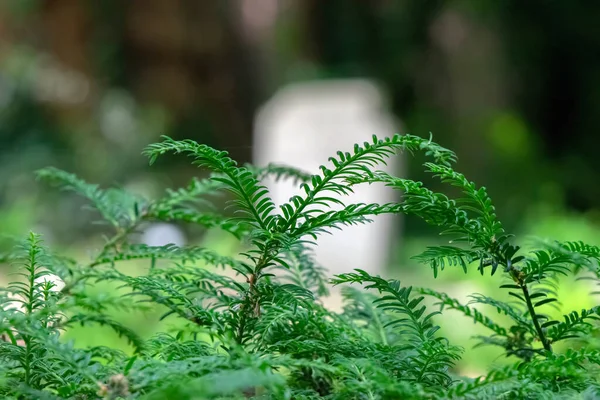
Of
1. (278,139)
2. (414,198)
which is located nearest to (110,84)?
(278,139)

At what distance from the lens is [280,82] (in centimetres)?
660

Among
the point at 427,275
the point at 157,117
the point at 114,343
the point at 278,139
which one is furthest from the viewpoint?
the point at 157,117

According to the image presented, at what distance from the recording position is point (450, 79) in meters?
5.31

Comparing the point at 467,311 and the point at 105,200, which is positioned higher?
the point at 105,200

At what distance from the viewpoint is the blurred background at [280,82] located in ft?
16.5

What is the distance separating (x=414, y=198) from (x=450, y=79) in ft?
16.7

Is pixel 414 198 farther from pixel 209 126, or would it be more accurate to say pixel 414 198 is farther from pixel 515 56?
pixel 209 126

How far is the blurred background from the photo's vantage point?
16.5 ft

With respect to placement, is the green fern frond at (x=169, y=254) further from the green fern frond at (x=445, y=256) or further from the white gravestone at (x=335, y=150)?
the white gravestone at (x=335, y=150)

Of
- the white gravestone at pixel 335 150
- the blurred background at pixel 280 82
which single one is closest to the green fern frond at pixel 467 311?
the white gravestone at pixel 335 150

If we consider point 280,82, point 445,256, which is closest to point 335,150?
point 280,82

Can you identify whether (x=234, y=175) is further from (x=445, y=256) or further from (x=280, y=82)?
(x=280, y=82)

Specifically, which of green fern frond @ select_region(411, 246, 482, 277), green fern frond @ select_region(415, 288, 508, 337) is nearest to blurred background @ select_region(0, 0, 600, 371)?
green fern frond @ select_region(415, 288, 508, 337)

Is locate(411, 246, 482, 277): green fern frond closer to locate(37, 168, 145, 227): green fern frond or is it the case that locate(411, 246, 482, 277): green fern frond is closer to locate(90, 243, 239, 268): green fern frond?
locate(90, 243, 239, 268): green fern frond
